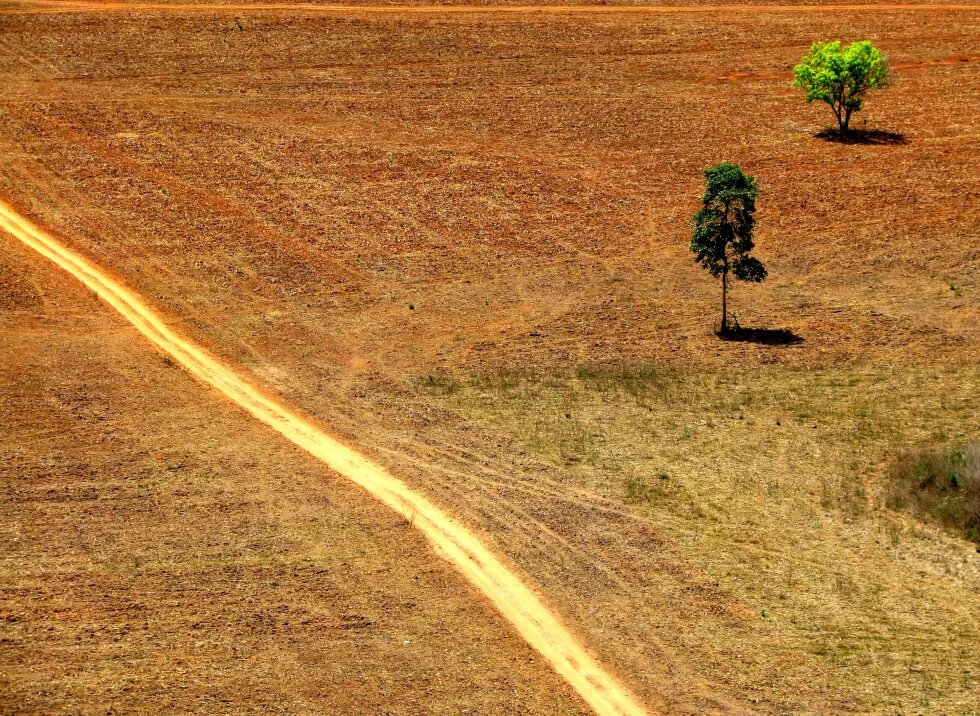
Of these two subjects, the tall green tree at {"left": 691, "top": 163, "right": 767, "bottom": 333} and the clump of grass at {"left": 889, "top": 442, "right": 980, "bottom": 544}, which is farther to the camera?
the tall green tree at {"left": 691, "top": 163, "right": 767, "bottom": 333}

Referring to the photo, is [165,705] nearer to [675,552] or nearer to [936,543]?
[675,552]

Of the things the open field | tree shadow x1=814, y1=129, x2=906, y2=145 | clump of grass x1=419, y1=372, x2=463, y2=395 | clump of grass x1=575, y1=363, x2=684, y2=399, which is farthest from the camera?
tree shadow x1=814, y1=129, x2=906, y2=145

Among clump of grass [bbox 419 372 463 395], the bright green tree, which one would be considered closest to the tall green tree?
clump of grass [bbox 419 372 463 395]

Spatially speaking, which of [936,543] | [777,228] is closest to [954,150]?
[777,228]

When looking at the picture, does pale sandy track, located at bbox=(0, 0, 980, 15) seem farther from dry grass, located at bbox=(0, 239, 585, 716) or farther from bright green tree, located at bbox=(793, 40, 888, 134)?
dry grass, located at bbox=(0, 239, 585, 716)

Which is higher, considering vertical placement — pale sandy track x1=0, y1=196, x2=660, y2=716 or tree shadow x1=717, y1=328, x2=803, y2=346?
tree shadow x1=717, y1=328, x2=803, y2=346

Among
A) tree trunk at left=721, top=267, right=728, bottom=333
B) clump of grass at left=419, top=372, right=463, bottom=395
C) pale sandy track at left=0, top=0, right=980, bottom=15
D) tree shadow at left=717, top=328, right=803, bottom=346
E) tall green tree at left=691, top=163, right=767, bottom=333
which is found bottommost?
clump of grass at left=419, top=372, right=463, bottom=395
